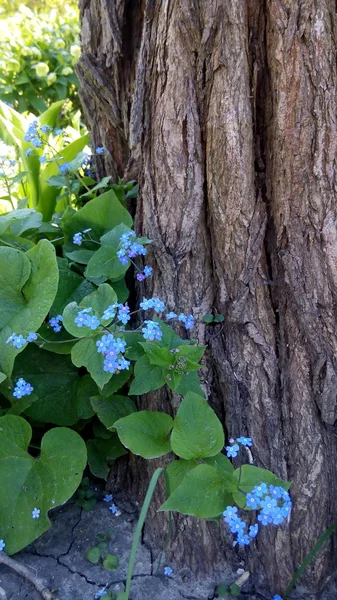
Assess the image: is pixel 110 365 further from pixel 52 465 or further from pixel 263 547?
pixel 263 547

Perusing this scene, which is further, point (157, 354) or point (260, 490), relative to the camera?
point (157, 354)

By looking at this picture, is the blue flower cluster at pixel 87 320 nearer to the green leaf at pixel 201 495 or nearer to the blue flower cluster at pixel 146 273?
the blue flower cluster at pixel 146 273

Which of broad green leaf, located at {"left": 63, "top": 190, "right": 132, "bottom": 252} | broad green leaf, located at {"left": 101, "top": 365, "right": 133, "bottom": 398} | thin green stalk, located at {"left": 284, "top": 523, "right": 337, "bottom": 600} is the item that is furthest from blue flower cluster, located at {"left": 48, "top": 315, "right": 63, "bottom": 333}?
thin green stalk, located at {"left": 284, "top": 523, "right": 337, "bottom": 600}

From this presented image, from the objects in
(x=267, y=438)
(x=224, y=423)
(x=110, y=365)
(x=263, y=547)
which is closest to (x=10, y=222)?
(x=110, y=365)

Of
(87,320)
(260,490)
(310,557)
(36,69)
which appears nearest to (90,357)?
(87,320)

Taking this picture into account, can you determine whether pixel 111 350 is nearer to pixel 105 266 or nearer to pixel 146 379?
pixel 146 379

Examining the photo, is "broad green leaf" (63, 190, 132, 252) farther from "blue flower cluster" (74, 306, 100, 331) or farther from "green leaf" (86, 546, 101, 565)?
"green leaf" (86, 546, 101, 565)
